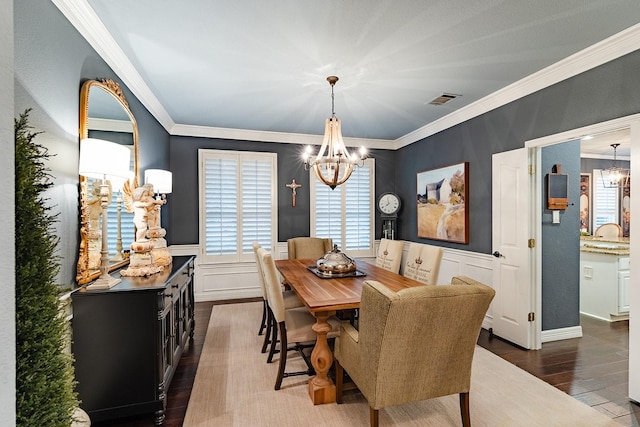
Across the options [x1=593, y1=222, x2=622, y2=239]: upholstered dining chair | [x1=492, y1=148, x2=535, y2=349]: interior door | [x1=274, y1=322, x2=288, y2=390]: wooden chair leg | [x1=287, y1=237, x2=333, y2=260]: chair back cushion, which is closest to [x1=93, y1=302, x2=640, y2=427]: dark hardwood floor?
[x1=492, y1=148, x2=535, y2=349]: interior door

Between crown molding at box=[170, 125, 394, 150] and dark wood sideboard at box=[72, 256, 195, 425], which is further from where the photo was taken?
crown molding at box=[170, 125, 394, 150]

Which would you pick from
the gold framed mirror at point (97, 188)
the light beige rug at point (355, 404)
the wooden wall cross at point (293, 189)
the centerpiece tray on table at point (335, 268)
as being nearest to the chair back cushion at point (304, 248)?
the wooden wall cross at point (293, 189)

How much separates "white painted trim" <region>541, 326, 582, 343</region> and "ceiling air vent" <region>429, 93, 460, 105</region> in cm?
271

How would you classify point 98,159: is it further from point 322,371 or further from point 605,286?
point 605,286

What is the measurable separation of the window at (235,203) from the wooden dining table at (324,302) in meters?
2.31

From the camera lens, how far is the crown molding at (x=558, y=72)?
2.29 m

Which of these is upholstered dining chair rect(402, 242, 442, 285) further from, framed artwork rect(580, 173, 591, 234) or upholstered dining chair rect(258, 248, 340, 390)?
framed artwork rect(580, 173, 591, 234)

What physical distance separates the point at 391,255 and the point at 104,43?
10.8 ft

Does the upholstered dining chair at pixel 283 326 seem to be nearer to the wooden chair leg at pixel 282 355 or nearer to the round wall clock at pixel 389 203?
the wooden chair leg at pixel 282 355

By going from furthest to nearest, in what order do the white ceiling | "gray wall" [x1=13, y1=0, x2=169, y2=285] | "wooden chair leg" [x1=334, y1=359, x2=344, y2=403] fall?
"wooden chair leg" [x1=334, y1=359, x2=344, y2=403] < the white ceiling < "gray wall" [x1=13, y1=0, x2=169, y2=285]

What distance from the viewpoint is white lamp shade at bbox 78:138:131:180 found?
185 centimetres

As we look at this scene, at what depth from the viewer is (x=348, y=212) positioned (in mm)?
5465

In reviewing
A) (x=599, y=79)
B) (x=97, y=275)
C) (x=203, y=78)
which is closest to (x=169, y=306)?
(x=97, y=275)

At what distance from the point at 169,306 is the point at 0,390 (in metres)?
1.55
